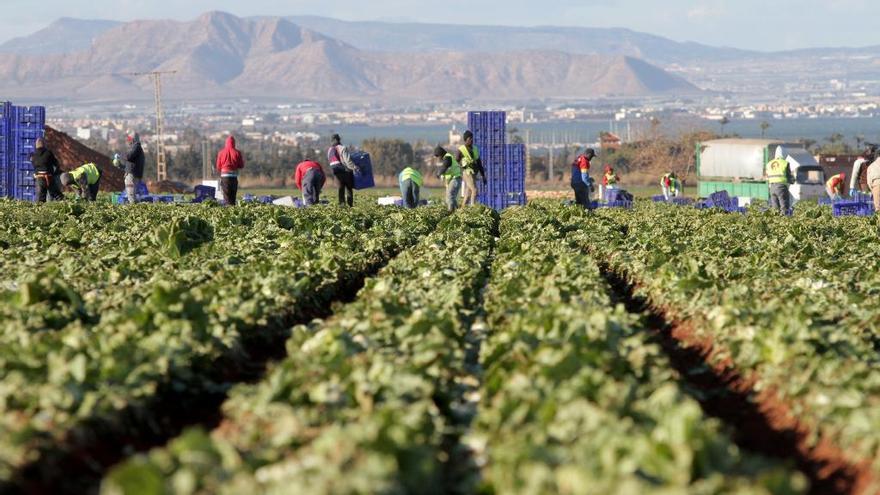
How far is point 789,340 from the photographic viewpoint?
8.88 metres

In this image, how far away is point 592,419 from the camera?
258 inches

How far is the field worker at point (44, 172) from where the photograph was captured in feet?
94.7

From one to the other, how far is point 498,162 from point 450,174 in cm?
1001

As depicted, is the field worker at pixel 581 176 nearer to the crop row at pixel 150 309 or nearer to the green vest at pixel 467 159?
the green vest at pixel 467 159

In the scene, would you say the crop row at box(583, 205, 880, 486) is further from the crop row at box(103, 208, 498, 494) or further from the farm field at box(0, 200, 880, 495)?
the crop row at box(103, 208, 498, 494)

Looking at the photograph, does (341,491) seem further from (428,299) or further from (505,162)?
(505,162)

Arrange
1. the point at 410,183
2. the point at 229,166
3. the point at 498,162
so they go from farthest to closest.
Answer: the point at 498,162, the point at 410,183, the point at 229,166

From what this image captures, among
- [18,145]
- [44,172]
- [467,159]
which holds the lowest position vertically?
[44,172]

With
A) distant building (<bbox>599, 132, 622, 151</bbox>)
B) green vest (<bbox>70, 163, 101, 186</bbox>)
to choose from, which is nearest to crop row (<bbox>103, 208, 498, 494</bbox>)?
green vest (<bbox>70, 163, 101, 186</bbox>)

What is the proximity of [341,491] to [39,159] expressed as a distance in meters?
24.6

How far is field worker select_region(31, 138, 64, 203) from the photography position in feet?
94.7

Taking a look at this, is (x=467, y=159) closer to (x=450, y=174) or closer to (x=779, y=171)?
(x=450, y=174)

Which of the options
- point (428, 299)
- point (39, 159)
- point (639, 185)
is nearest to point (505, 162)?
point (39, 159)

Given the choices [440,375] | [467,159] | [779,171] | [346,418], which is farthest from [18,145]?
[346,418]
